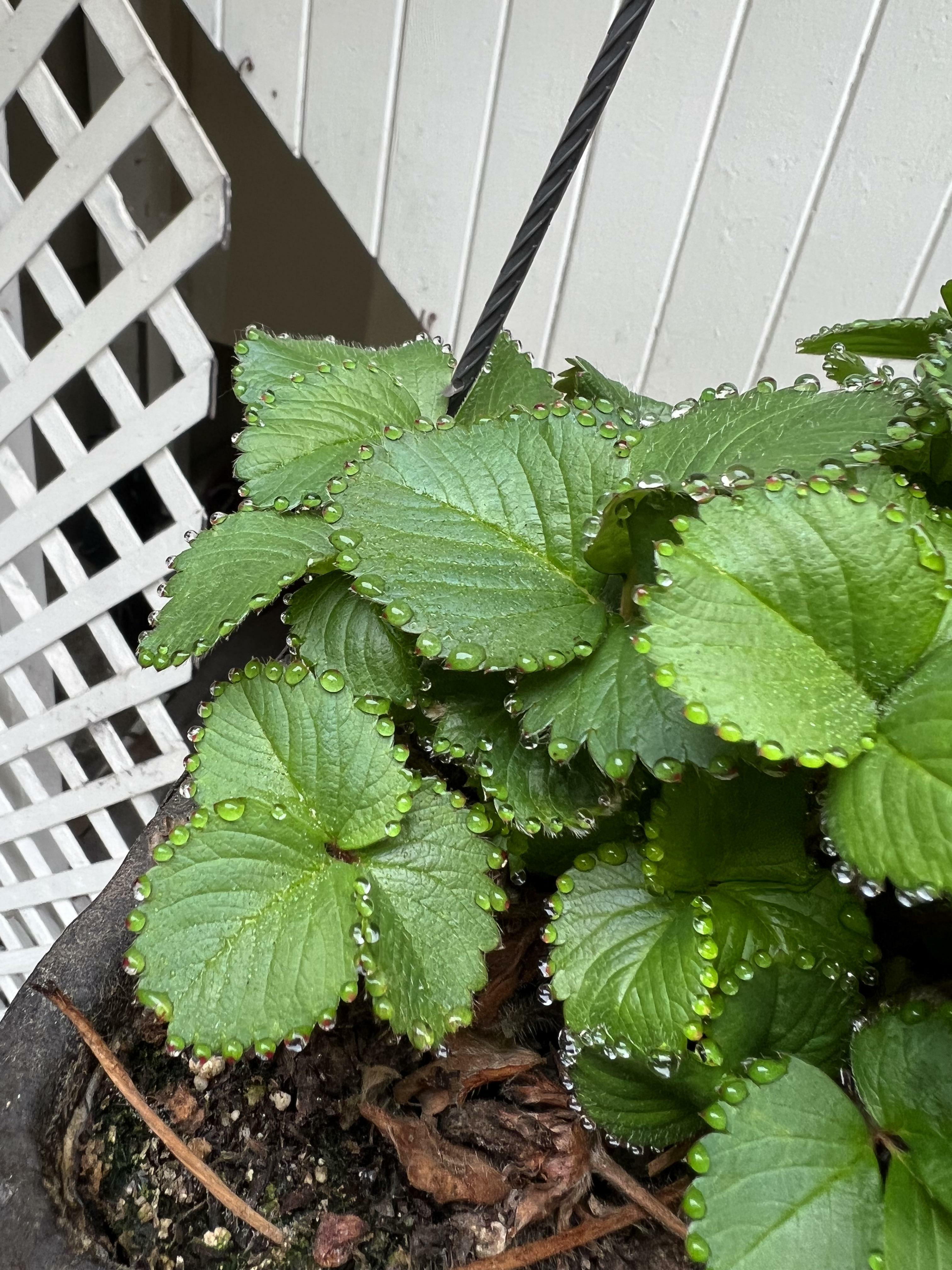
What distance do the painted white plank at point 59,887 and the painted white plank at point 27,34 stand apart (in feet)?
3.26

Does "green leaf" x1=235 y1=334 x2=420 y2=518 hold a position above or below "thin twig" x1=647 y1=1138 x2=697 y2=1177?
above

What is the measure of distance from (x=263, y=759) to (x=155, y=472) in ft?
2.49

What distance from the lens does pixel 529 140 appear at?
38.9 inches

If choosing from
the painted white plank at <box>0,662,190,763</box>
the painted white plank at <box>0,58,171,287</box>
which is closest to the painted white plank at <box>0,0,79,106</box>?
the painted white plank at <box>0,58,171,287</box>

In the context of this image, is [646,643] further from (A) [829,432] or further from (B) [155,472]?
(B) [155,472]

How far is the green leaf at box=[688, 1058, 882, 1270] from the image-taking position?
0.95ft

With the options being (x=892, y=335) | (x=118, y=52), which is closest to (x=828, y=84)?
(x=892, y=335)

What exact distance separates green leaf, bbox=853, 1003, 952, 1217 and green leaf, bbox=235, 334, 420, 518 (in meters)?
0.32

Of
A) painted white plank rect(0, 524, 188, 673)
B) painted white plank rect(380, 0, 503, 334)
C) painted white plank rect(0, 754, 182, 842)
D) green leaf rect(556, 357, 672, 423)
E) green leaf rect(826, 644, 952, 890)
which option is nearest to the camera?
green leaf rect(826, 644, 952, 890)

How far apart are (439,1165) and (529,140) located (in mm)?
984

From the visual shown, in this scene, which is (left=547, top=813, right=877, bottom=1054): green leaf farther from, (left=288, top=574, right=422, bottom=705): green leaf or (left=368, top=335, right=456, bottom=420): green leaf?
(left=368, top=335, right=456, bottom=420): green leaf

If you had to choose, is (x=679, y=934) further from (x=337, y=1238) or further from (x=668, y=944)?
(x=337, y=1238)

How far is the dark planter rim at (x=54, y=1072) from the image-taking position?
0.33 m

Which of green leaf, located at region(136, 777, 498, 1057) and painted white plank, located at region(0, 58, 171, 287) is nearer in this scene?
green leaf, located at region(136, 777, 498, 1057)
